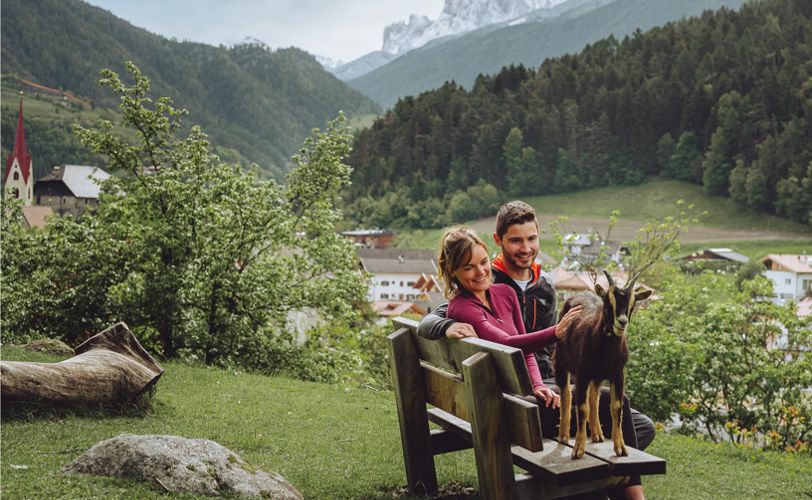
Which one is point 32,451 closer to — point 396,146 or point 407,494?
point 407,494

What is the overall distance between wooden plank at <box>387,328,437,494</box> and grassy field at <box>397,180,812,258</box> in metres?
99.5

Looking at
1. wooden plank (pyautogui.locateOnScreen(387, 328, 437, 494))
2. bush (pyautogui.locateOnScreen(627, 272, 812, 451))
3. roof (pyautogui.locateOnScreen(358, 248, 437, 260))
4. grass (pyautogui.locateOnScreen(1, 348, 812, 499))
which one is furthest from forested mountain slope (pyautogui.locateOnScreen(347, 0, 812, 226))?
wooden plank (pyautogui.locateOnScreen(387, 328, 437, 494))

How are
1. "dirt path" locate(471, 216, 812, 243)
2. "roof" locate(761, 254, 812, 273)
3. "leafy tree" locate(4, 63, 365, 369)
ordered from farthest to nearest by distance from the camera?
"dirt path" locate(471, 216, 812, 243)
"roof" locate(761, 254, 812, 273)
"leafy tree" locate(4, 63, 365, 369)

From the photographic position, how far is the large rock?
18.6 feet

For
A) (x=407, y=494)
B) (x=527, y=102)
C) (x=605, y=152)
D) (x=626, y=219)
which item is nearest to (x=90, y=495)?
Result: (x=407, y=494)

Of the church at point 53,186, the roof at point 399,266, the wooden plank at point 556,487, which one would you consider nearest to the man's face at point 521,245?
the wooden plank at point 556,487

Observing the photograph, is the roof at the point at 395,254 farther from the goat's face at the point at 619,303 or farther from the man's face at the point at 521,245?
the goat's face at the point at 619,303

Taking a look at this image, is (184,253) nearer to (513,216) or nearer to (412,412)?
(412,412)

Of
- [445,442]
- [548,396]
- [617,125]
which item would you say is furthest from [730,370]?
[617,125]

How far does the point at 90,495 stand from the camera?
538 centimetres

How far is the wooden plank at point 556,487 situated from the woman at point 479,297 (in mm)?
532

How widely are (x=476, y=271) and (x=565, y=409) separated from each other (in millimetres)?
1139

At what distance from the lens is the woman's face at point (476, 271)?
17.2ft

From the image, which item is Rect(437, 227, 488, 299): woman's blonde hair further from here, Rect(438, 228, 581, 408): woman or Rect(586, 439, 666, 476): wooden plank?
Rect(586, 439, 666, 476): wooden plank
